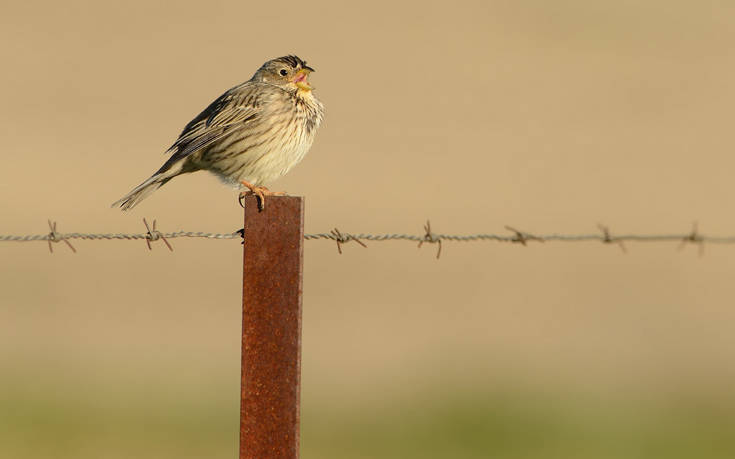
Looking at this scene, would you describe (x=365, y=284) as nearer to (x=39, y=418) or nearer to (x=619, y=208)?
(x=619, y=208)

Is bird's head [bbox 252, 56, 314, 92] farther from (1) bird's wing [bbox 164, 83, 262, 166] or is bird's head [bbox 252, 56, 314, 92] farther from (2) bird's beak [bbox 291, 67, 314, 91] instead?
(1) bird's wing [bbox 164, 83, 262, 166]

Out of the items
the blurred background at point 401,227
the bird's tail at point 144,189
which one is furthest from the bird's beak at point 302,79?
the blurred background at point 401,227

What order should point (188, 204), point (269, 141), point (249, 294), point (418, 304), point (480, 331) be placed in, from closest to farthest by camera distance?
point (249, 294) → point (269, 141) → point (480, 331) → point (418, 304) → point (188, 204)

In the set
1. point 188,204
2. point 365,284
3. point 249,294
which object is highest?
point 188,204

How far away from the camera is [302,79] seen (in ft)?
29.0

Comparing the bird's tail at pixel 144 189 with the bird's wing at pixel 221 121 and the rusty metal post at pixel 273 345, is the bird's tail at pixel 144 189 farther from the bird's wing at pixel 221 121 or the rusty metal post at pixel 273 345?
the rusty metal post at pixel 273 345

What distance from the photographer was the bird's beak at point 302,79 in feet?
28.4

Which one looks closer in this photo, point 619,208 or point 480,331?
point 480,331

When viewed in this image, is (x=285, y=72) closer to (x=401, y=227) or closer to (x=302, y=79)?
(x=302, y=79)

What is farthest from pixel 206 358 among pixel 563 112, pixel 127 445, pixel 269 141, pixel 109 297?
pixel 563 112

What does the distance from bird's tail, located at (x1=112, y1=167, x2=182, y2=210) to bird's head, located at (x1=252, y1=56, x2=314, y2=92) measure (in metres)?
0.89

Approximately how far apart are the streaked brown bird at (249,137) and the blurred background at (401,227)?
2.70m

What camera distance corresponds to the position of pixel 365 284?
738 inches

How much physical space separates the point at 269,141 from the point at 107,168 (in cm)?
1602
